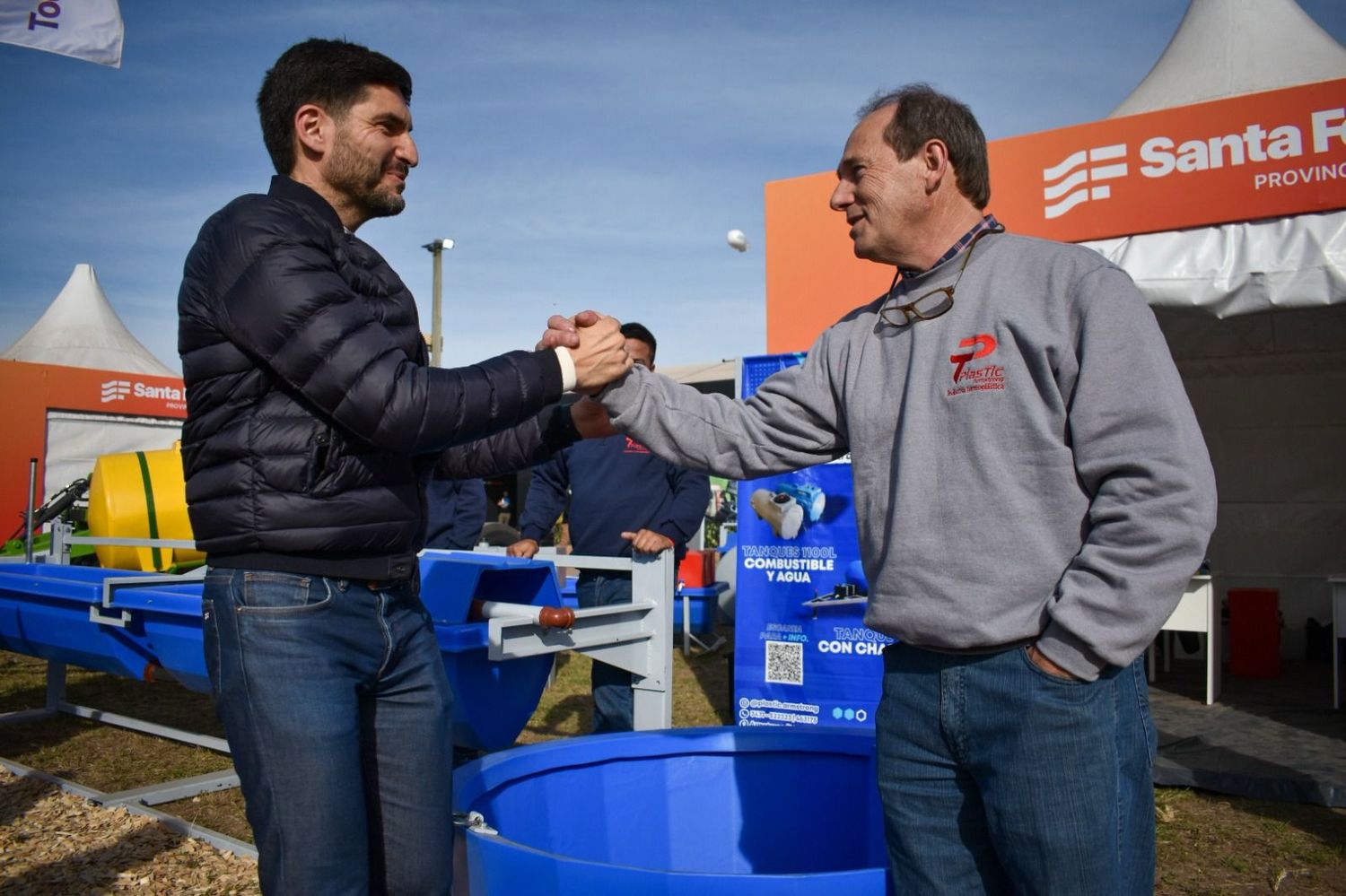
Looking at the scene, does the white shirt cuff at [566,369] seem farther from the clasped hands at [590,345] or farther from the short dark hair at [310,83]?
the short dark hair at [310,83]

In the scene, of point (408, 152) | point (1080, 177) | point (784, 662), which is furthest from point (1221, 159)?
point (408, 152)

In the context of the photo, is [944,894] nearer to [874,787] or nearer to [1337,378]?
[874,787]

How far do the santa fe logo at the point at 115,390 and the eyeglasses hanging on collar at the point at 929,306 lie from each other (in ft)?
53.1

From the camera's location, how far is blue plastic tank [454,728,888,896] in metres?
2.33

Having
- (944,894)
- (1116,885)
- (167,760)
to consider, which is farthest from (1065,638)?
(167,760)

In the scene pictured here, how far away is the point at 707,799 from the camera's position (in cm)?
251

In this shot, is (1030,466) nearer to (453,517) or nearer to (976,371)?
(976,371)

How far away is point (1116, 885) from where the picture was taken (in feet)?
4.88

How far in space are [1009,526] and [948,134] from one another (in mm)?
771

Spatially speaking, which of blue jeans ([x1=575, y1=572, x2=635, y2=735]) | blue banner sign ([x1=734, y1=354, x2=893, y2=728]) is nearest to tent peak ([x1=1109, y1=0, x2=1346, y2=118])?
blue banner sign ([x1=734, y1=354, x2=893, y2=728])

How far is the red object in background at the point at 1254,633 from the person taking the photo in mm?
8234

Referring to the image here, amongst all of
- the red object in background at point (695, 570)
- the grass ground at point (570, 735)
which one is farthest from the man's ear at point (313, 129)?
the red object in background at point (695, 570)

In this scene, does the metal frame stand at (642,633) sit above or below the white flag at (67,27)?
below

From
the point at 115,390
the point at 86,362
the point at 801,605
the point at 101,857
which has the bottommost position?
the point at 101,857
